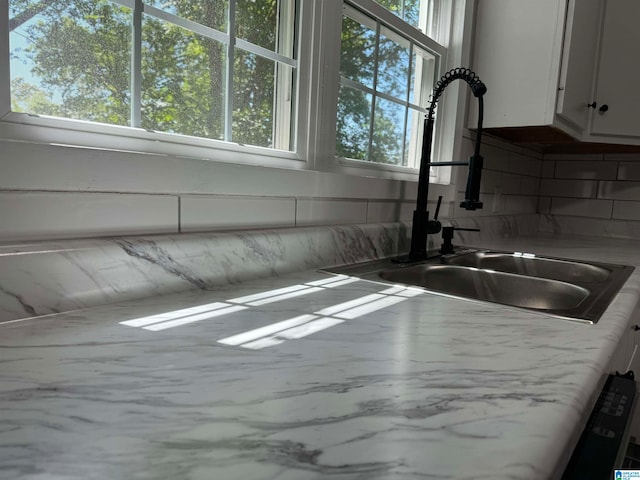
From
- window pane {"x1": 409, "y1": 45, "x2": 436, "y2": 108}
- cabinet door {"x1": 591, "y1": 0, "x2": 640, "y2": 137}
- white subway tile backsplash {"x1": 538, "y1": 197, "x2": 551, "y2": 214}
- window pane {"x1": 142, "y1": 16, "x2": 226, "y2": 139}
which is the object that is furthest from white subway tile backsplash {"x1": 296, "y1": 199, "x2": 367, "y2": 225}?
white subway tile backsplash {"x1": 538, "y1": 197, "x2": 551, "y2": 214}

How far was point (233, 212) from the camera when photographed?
0.94 m

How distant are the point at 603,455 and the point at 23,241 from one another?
77cm

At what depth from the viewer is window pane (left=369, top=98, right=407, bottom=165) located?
154 cm

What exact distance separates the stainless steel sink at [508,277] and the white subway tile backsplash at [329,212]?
14 centimetres

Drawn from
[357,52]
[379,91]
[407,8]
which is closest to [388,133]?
[379,91]

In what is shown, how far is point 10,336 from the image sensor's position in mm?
550

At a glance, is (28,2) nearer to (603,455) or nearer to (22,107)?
(22,107)

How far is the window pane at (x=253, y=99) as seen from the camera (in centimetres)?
107

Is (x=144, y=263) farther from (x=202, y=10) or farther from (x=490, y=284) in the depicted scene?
(x=490, y=284)

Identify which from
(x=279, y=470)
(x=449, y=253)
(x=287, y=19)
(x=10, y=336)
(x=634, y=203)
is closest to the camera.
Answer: (x=279, y=470)

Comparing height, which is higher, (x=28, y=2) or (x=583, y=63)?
(x=583, y=63)

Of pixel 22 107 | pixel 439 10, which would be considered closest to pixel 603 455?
pixel 22 107

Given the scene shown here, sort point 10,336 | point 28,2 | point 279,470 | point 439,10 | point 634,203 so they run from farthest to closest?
point 634,203 → point 439,10 → point 28,2 → point 10,336 → point 279,470

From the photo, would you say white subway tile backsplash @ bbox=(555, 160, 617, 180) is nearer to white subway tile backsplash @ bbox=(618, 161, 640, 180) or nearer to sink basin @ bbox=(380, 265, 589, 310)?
white subway tile backsplash @ bbox=(618, 161, 640, 180)
